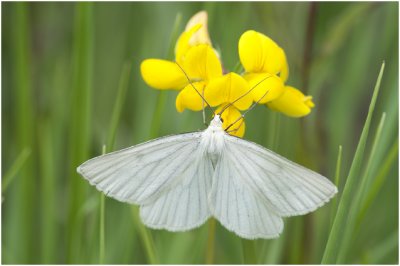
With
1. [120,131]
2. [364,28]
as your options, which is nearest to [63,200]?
[120,131]

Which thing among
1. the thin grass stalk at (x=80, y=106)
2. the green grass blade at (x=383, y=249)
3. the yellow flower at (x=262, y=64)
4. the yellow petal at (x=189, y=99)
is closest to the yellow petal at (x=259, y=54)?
the yellow flower at (x=262, y=64)

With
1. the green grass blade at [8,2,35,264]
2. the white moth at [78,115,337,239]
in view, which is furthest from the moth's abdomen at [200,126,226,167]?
the green grass blade at [8,2,35,264]

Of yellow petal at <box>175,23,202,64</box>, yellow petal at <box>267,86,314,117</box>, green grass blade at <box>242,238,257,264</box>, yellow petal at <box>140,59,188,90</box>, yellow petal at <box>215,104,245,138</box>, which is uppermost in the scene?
yellow petal at <box>175,23,202,64</box>

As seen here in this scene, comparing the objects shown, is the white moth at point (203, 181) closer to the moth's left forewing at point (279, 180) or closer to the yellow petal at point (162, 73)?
the moth's left forewing at point (279, 180)

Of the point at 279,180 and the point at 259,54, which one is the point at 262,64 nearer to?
the point at 259,54

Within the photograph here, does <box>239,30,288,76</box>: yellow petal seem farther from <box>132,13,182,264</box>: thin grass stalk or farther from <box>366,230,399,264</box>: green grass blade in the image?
<box>366,230,399,264</box>: green grass blade

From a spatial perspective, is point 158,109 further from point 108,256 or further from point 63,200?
point 63,200
